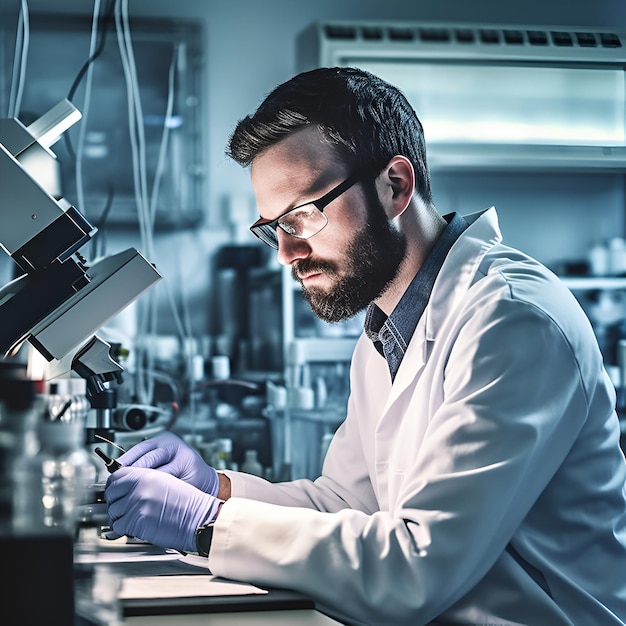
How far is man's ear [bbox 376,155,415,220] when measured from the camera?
1.39 metres

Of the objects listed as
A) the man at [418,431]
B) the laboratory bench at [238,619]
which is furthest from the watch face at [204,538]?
the laboratory bench at [238,619]

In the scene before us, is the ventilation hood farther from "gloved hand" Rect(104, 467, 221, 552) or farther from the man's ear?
"gloved hand" Rect(104, 467, 221, 552)

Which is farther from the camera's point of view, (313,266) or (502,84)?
(502,84)

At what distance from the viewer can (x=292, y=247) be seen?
141 centimetres

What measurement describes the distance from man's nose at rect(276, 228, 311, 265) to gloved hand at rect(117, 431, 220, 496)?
1.21 feet

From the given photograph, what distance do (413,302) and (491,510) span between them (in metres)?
0.47

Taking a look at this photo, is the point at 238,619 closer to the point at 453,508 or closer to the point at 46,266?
the point at 453,508

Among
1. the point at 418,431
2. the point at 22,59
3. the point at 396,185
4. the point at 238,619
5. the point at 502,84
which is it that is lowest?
the point at 238,619

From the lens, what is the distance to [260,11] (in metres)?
3.47

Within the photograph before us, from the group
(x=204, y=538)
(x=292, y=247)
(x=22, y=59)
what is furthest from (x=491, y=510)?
(x=22, y=59)

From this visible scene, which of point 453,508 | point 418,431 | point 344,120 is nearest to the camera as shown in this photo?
point 453,508

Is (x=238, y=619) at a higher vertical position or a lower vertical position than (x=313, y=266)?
lower

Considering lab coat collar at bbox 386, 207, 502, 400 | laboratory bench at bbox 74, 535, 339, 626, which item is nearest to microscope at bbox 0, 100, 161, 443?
laboratory bench at bbox 74, 535, 339, 626

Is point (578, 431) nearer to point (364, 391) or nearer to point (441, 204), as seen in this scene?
point (364, 391)
